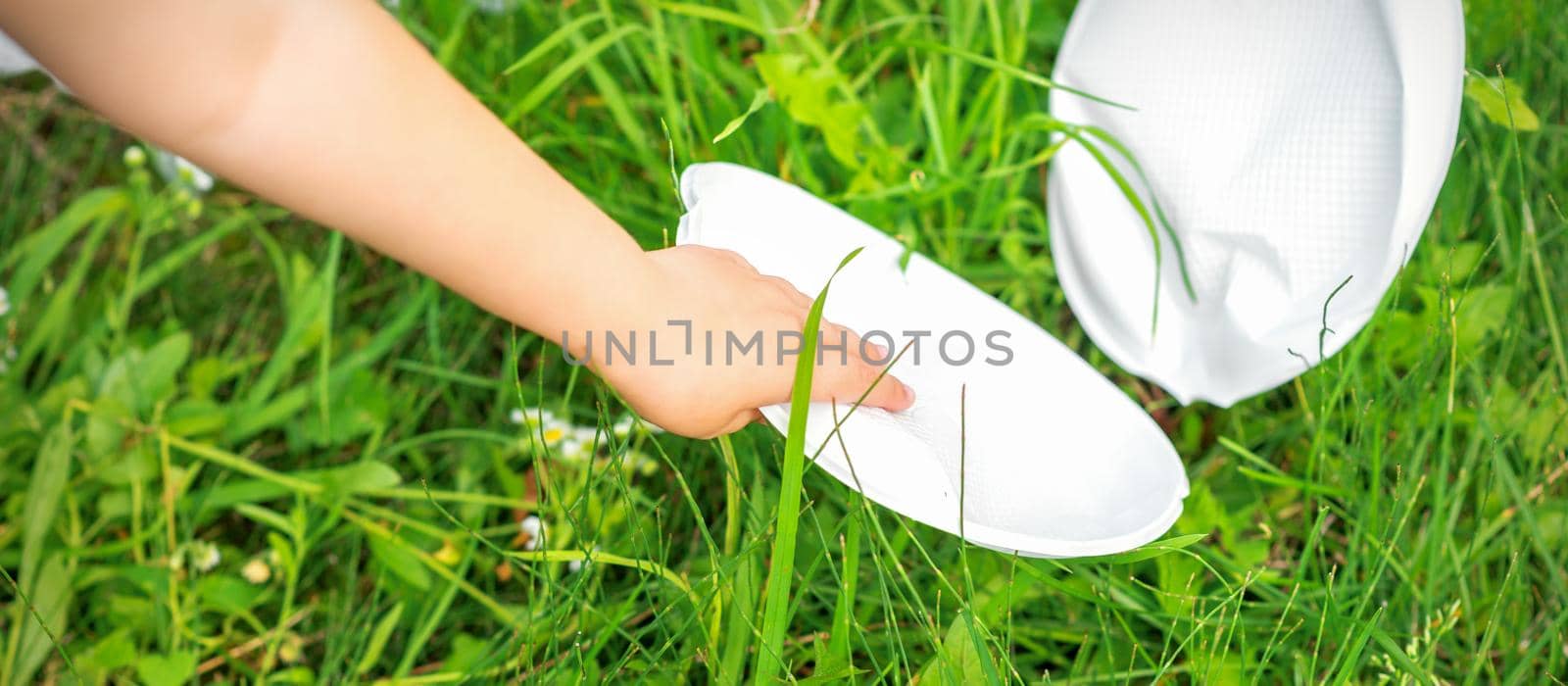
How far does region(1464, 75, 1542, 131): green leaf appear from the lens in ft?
2.29

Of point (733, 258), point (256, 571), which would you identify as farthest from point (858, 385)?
point (256, 571)

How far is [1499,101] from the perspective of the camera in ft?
2.35

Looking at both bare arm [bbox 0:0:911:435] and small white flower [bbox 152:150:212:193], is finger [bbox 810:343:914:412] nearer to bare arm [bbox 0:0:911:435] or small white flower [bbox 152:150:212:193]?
bare arm [bbox 0:0:911:435]

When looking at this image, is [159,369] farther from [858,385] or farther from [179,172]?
[858,385]

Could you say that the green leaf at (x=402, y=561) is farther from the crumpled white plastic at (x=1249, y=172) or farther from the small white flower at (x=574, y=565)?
the crumpled white plastic at (x=1249, y=172)

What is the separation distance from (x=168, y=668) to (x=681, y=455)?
14.6 inches

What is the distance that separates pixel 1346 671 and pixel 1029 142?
52 centimetres

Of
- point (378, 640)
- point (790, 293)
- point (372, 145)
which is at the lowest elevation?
point (378, 640)

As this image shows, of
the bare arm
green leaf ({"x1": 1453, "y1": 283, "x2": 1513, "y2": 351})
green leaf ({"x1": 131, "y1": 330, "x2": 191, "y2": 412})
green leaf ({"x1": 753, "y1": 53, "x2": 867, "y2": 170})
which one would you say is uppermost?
the bare arm

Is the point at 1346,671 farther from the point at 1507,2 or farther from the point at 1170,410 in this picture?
the point at 1507,2

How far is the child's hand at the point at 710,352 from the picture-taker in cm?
54

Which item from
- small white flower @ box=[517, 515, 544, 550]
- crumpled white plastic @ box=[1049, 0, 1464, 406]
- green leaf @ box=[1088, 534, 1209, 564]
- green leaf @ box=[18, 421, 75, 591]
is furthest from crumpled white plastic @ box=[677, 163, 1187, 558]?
green leaf @ box=[18, 421, 75, 591]

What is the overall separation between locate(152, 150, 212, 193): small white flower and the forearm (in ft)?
1.55

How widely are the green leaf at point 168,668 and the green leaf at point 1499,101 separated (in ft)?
3.04
